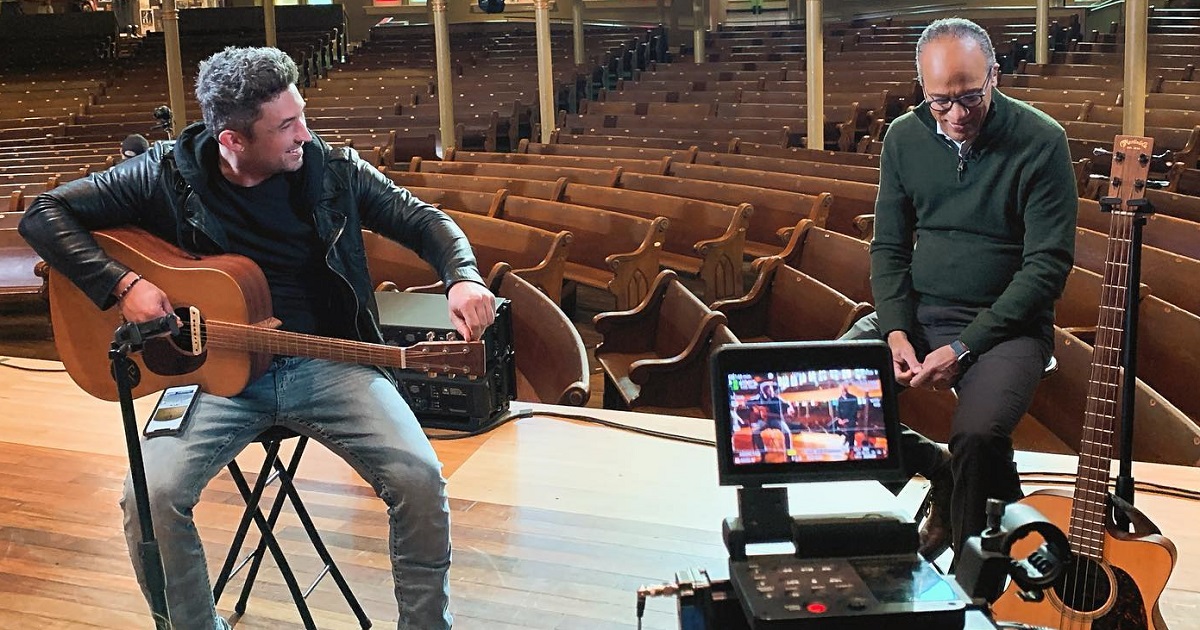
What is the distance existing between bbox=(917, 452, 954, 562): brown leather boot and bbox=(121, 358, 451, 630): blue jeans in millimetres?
1083

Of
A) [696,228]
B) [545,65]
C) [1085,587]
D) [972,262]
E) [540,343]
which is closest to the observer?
[1085,587]

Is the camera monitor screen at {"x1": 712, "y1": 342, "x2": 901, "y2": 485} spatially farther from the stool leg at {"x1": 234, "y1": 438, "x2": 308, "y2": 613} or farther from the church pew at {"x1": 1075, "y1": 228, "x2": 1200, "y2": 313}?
the church pew at {"x1": 1075, "y1": 228, "x2": 1200, "y2": 313}

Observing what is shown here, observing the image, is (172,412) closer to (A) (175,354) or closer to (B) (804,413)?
(A) (175,354)

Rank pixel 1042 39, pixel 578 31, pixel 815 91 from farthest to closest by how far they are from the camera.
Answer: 1. pixel 578 31
2. pixel 1042 39
3. pixel 815 91

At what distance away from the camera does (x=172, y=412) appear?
208 centimetres

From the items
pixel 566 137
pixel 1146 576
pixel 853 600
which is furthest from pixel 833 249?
pixel 566 137

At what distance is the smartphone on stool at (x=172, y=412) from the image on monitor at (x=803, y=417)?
114cm

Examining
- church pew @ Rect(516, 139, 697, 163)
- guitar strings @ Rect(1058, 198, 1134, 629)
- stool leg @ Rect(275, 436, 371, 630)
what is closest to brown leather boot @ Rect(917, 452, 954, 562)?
guitar strings @ Rect(1058, 198, 1134, 629)

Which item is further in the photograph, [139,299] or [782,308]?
[782,308]

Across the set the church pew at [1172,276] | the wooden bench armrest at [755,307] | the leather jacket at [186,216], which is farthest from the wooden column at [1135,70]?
the leather jacket at [186,216]

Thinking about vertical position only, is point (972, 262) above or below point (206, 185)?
below

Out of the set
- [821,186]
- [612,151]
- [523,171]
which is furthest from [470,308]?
[612,151]

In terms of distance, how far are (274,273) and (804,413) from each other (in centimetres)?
124

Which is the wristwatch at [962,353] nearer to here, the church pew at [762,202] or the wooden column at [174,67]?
the church pew at [762,202]
